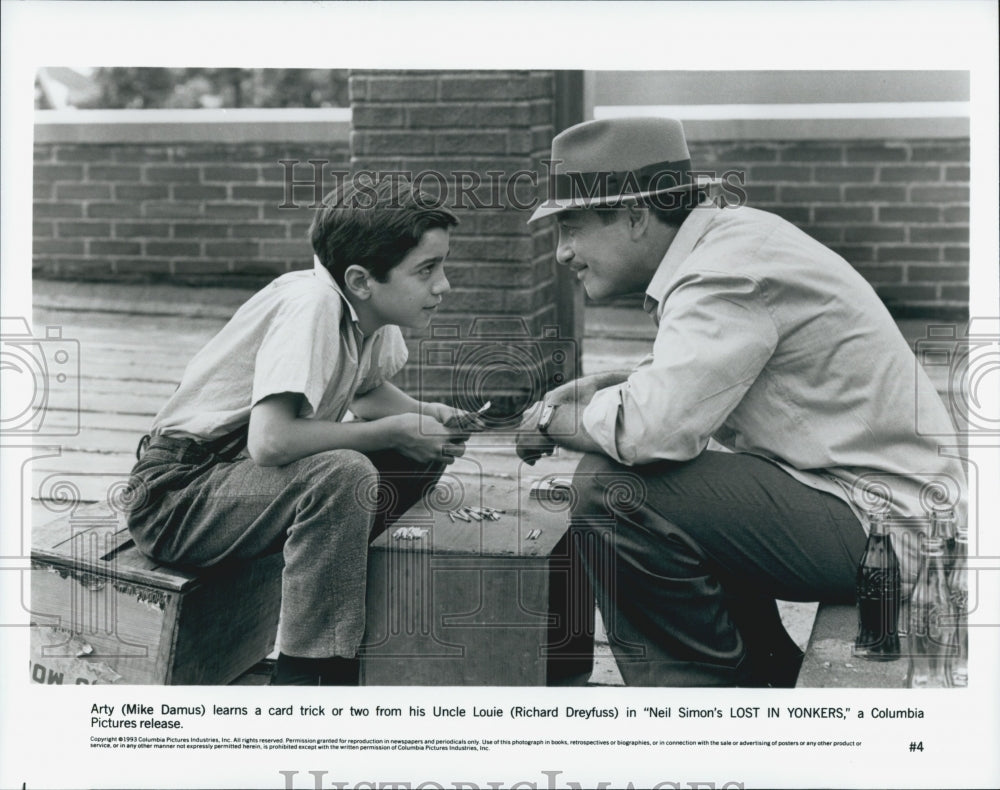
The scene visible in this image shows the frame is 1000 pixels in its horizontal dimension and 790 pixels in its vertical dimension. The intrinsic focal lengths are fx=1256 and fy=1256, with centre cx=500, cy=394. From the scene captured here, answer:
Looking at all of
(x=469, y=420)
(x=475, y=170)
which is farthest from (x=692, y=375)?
(x=475, y=170)

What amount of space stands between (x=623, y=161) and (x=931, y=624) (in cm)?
106

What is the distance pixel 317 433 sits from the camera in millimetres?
2322

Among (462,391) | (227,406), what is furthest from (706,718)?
(227,406)

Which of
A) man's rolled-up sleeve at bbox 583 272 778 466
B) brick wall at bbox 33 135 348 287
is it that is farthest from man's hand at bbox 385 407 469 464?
brick wall at bbox 33 135 348 287

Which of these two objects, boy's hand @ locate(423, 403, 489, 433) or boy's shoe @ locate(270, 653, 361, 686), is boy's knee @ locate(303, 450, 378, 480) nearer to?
boy's hand @ locate(423, 403, 489, 433)

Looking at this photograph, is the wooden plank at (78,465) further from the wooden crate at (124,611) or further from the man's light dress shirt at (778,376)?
the man's light dress shirt at (778,376)

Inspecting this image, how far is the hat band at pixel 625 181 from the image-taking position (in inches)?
93.3

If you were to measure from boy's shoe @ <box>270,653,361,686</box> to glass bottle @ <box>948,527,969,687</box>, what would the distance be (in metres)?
1.15

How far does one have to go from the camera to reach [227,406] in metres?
2.42

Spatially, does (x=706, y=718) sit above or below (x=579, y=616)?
below

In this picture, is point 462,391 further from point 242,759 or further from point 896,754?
point 896,754

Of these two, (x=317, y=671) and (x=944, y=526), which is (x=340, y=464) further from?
(x=944, y=526)

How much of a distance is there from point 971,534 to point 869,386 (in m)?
0.39

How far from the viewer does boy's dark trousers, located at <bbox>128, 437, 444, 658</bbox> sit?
2322mm
